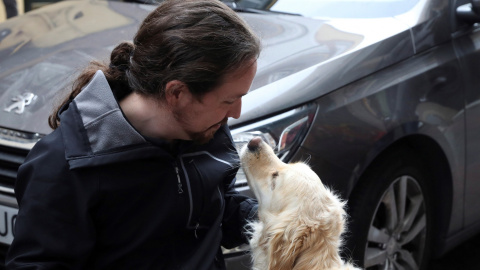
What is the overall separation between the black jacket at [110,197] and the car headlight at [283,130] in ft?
3.01

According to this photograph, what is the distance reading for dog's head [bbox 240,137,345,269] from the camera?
2.25 m

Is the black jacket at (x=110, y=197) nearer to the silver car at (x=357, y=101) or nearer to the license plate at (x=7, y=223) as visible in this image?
the silver car at (x=357, y=101)

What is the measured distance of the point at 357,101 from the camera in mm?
3189

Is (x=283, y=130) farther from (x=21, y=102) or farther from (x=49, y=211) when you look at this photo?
(x=49, y=211)

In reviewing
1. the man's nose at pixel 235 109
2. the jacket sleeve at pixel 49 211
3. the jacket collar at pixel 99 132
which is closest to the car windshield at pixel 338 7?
the man's nose at pixel 235 109

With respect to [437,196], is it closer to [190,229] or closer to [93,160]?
[190,229]

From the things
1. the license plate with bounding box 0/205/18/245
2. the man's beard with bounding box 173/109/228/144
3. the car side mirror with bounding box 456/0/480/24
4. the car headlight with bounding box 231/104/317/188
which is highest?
the man's beard with bounding box 173/109/228/144

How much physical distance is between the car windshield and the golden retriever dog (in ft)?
4.92

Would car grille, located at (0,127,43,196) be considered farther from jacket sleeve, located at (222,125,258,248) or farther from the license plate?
jacket sleeve, located at (222,125,258,248)

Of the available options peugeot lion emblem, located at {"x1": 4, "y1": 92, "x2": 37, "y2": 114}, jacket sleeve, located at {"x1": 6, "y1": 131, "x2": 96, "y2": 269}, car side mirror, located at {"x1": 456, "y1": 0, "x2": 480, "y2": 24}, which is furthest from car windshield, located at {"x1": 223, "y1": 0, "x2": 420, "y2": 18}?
jacket sleeve, located at {"x1": 6, "y1": 131, "x2": 96, "y2": 269}

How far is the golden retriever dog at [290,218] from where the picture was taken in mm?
2250

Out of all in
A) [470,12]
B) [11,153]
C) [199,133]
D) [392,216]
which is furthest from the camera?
[470,12]

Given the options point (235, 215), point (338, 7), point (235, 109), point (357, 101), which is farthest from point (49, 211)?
point (338, 7)

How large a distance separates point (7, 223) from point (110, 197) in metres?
1.42
